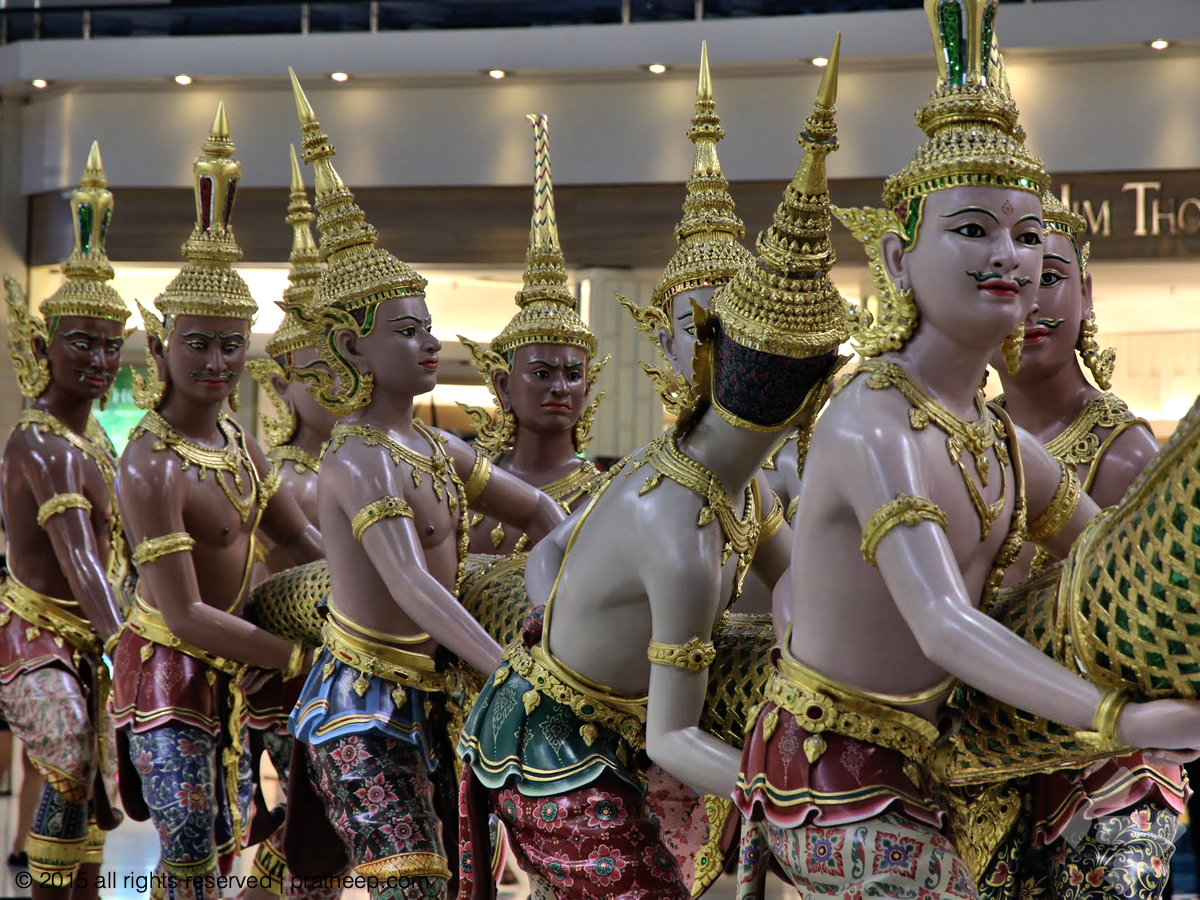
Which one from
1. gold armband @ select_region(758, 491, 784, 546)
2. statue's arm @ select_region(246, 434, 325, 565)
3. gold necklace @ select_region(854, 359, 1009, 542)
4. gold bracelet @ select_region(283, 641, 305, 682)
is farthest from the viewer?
statue's arm @ select_region(246, 434, 325, 565)

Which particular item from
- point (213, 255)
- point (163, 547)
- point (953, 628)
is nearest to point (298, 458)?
point (213, 255)

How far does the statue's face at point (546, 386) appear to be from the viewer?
4.51 m

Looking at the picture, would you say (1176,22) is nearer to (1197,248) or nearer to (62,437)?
(1197,248)

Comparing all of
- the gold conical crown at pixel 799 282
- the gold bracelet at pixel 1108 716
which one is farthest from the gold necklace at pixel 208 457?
the gold bracelet at pixel 1108 716

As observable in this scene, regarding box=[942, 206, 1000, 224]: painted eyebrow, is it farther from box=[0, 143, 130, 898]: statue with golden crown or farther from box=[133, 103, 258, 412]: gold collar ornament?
box=[0, 143, 130, 898]: statue with golden crown

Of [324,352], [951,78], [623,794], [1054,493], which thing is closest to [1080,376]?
[1054,493]

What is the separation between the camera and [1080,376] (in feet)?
10.2

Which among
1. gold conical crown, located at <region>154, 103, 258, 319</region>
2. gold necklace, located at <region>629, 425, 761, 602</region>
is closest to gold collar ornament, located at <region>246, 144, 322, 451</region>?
gold conical crown, located at <region>154, 103, 258, 319</region>

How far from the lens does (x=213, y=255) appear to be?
172 inches

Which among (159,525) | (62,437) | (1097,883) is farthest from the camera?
(62,437)

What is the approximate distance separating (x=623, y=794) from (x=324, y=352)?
1438 millimetres

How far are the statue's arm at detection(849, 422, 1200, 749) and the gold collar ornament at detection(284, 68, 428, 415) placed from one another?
5.37ft

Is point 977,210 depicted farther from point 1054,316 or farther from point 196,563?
point 196,563

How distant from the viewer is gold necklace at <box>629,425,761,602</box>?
2.39m
